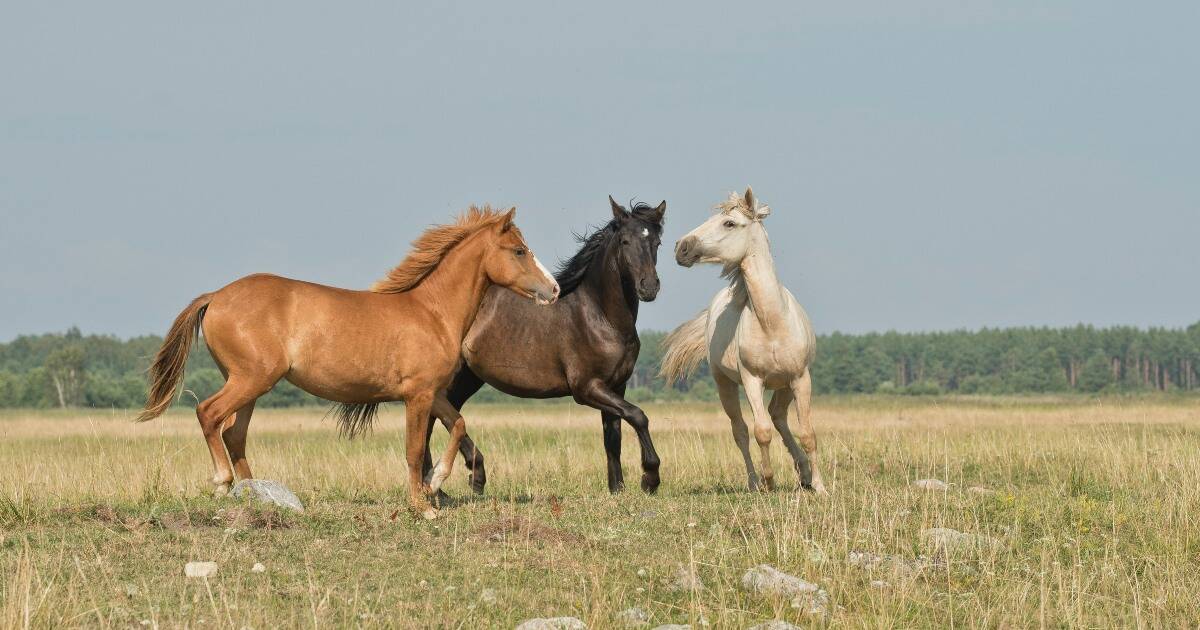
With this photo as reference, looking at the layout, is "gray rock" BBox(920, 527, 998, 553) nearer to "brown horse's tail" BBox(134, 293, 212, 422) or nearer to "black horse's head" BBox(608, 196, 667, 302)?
"black horse's head" BBox(608, 196, 667, 302)

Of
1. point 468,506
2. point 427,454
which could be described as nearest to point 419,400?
point 468,506

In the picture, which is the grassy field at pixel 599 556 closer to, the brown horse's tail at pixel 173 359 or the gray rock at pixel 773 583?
the gray rock at pixel 773 583

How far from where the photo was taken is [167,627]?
6434mm

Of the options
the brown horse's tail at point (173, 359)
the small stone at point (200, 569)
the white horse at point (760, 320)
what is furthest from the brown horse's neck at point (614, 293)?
the small stone at point (200, 569)

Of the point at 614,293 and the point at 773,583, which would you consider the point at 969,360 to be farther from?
the point at 773,583

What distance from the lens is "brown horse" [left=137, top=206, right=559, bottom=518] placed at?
384 inches

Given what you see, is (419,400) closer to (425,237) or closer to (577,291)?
(425,237)

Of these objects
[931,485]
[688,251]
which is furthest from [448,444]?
[931,485]

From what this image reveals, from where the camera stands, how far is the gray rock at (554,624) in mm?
6465

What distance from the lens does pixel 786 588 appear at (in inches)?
285

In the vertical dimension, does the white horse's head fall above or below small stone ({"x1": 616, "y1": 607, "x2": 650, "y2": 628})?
above

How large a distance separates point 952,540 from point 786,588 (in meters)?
1.89

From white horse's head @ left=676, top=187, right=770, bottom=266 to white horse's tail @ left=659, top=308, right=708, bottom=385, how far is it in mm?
2647

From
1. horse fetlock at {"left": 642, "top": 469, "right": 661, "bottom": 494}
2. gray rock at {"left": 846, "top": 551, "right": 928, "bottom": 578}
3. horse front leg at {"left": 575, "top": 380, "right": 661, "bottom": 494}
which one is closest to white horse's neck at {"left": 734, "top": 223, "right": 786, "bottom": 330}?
horse front leg at {"left": 575, "top": 380, "right": 661, "bottom": 494}
